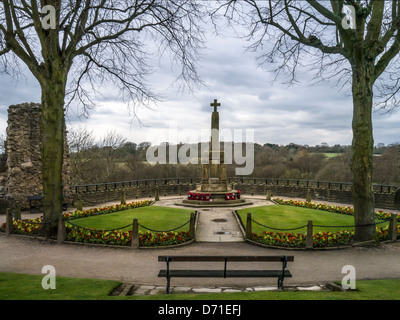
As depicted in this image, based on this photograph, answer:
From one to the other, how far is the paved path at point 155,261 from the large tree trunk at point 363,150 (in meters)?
1.05

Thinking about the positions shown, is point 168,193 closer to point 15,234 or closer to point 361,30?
point 15,234

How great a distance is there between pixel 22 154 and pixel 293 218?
17.4 meters

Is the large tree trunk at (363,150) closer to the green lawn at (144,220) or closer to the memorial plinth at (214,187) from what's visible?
the green lawn at (144,220)

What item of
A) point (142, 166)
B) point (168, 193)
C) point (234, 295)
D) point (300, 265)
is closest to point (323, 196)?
point (168, 193)

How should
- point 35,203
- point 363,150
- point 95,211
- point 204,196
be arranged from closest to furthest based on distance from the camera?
point 363,150, point 95,211, point 35,203, point 204,196

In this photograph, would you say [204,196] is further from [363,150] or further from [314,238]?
[363,150]

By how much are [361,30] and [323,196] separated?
54.2 ft

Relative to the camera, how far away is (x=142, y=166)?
51344 mm

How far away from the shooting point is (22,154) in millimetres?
18781

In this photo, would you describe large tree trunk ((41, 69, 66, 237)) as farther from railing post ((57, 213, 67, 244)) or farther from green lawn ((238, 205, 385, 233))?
green lawn ((238, 205, 385, 233))

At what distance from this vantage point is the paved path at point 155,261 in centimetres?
734

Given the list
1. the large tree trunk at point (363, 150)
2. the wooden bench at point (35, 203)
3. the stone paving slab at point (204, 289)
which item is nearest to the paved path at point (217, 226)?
the large tree trunk at point (363, 150)

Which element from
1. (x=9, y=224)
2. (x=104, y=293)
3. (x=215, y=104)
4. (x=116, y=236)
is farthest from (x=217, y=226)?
(x=215, y=104)

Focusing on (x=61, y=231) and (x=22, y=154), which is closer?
(x=61, y=231)
